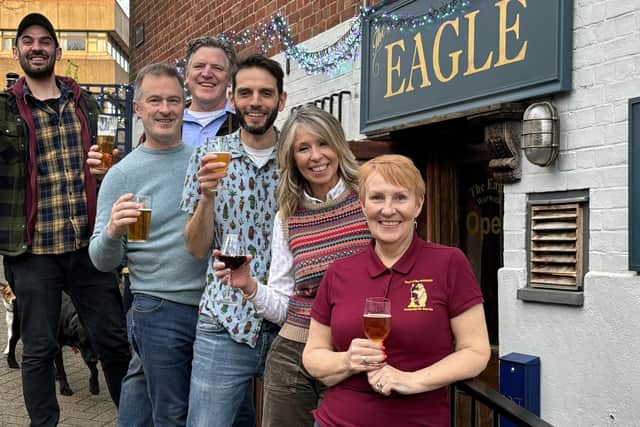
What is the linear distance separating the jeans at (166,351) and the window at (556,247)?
7.22 ft

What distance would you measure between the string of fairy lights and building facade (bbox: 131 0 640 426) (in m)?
0.05

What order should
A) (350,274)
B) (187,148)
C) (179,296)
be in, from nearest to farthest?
(350,274), (179,296), (187,148)

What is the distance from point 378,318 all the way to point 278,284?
71cm

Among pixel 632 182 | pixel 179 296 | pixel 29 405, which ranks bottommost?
pixel 29 405

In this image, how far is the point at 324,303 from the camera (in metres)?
2.37

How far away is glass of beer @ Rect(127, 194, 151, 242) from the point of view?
2.93m

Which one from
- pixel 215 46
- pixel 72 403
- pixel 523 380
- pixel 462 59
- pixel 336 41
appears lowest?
pixel 72 403

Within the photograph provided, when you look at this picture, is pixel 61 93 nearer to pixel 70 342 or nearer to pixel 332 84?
pixel 332 84

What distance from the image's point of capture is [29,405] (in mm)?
3988

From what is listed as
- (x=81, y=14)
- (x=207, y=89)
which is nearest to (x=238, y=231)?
(x=207, y=89)

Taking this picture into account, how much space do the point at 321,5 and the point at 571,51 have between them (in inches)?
112

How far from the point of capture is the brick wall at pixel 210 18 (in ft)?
21.9

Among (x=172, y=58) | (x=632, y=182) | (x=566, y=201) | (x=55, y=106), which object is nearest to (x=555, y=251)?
(x=566, y=201)

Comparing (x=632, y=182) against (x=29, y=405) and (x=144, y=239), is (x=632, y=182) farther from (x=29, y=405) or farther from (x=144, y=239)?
(x=29, y=405)
